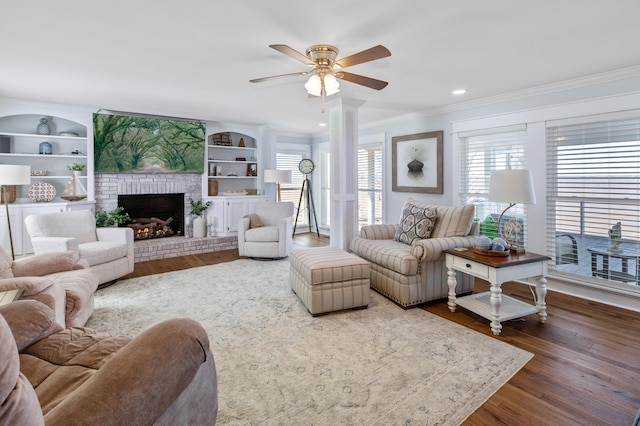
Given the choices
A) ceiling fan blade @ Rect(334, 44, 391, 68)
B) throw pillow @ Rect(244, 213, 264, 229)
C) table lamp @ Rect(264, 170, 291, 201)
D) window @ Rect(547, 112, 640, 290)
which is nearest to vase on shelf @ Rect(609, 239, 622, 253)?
window @ Rect(547, 112, 640, 290)

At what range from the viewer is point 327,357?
2.26 meters

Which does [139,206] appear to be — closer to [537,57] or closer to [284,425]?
[284,425]

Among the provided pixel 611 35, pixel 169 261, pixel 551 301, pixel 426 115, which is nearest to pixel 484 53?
pixel 611 35

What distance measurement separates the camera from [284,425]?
64.2 inches

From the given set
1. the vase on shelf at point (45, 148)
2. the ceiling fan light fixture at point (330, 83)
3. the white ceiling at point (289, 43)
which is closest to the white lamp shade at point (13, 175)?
the white ceiling at point (289, 43)

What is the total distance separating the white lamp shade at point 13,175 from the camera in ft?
10.9

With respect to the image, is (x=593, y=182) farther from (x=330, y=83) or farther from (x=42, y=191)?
(x=42, y=191)

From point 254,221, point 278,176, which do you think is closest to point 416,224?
point 254,221

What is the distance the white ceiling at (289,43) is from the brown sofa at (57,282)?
5.63 feet

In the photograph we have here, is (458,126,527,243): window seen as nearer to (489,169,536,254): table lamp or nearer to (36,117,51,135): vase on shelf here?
(489,169,536,254): table lamp

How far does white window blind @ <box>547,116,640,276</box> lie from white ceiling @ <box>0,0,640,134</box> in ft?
1.94

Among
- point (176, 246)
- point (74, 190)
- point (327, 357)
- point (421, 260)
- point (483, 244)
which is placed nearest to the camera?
point (327, 357)

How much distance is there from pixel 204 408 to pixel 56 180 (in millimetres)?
5151

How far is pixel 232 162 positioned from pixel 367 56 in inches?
180
